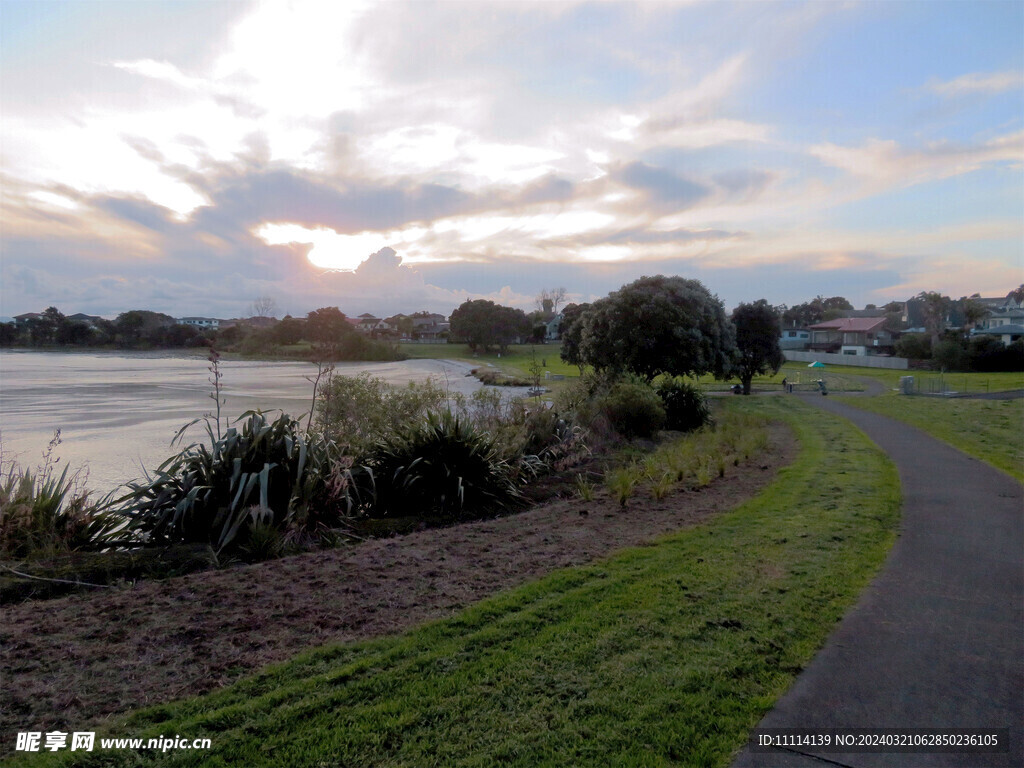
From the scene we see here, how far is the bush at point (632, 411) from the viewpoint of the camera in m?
14.1

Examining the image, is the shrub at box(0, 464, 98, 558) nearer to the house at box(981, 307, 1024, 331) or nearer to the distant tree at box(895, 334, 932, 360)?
the distant tree at box(895, 334, 932, 360)

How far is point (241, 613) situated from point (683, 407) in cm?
1361

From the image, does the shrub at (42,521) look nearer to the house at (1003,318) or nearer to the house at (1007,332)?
the house at (1007,332)

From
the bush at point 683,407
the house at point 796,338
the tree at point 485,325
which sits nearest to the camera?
the bush at point 683,407

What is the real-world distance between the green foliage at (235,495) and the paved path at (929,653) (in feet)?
14.8

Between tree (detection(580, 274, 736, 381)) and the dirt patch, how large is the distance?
1578 centimetres

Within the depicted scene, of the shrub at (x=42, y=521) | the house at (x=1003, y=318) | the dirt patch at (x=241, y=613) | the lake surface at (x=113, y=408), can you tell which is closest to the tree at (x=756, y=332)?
the lake surface at (x=113, y=408)

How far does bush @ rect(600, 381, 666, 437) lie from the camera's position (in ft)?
46.1

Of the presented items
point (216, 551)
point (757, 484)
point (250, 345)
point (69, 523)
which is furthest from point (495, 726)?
point (250, 345)

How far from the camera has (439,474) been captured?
802 cm

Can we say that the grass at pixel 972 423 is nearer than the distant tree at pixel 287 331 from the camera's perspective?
Yes

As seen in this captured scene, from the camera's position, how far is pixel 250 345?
21219 millimetres

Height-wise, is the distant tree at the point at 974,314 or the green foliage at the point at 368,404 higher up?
the distant tree at the point at 974,314

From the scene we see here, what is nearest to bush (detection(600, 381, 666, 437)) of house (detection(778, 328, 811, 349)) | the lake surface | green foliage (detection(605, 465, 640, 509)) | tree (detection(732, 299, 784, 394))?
the lake surface
